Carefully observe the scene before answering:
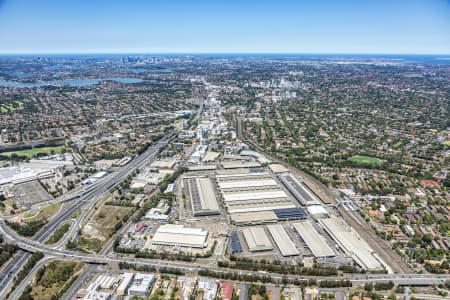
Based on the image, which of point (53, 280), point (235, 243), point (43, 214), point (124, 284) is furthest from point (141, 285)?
point (43, 214)

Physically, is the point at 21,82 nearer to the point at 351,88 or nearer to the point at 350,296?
the point at 351,88

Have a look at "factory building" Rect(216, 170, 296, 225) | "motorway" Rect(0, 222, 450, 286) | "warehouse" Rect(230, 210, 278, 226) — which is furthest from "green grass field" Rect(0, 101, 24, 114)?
"warehouse" Rect(230, 210, 278, 226)

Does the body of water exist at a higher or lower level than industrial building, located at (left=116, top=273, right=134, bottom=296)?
higher

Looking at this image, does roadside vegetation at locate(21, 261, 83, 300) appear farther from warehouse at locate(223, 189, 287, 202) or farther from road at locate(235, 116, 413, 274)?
road at locate(235, 116, 413, 274)

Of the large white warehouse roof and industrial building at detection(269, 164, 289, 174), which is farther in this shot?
industrial building at detection(269, 164, 289, 174)

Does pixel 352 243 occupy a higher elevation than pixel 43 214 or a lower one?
higher

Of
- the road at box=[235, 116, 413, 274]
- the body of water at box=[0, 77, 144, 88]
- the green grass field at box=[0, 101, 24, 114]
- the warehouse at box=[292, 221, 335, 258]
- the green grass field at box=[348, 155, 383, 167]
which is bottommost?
the road at box=[235, 116, 413, 274]

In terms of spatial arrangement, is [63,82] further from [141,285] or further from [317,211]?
[141,285]
